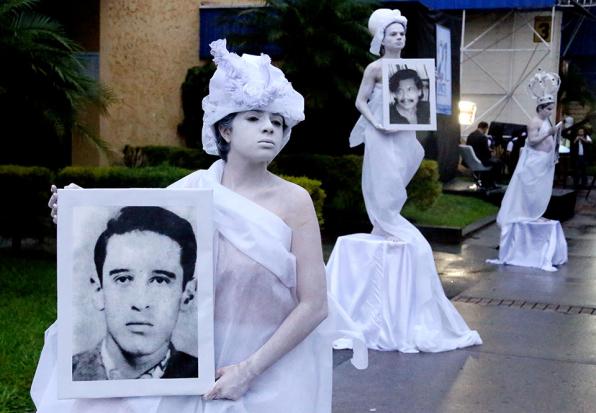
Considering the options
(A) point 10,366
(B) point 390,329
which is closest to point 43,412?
(A) point 10,366

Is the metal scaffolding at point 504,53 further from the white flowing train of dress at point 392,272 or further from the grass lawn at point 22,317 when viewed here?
the white flowing train of dress at point 392,272

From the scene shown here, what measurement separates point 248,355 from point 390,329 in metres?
4.40

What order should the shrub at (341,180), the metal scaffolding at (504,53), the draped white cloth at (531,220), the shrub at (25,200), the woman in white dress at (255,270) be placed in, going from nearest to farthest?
the woman in white dress at (255,270), the shrub at (25,200), the draped white cloth at (531,220), the shrub at (341,180), the metal scaffolding at (504,53)

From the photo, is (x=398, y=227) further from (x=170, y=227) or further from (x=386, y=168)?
(x=170, y=227)

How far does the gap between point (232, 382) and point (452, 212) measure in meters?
14.5

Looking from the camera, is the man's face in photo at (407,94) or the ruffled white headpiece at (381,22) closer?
the ruffled white headpiece at (381,22)

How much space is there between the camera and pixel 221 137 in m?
2.69

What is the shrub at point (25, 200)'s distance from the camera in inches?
407

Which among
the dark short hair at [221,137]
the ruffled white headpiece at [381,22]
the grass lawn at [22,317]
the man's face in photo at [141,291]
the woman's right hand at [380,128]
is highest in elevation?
the ruffled white headpiece at [381,22]

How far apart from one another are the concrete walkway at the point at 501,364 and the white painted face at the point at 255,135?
3.06m

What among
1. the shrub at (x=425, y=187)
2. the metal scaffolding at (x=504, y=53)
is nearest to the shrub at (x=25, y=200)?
the shrub at (x=425, y=187)

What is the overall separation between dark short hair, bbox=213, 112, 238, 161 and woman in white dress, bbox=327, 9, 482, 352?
4302 mm

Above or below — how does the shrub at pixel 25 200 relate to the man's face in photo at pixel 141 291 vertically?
below

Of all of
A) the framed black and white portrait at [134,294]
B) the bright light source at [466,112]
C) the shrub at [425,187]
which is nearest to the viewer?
the framed black and white portrait at [134,294]
